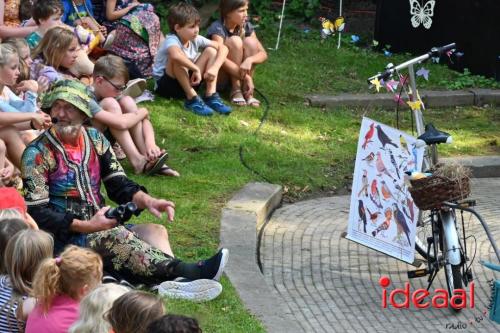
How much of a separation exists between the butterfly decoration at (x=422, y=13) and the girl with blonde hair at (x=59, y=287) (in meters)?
8.22

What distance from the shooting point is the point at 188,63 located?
9852mm

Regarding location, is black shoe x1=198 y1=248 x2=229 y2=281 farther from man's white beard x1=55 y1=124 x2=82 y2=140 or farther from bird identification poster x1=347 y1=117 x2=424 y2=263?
bird identification poster x1=347 y1=117 x2=424 y2=263

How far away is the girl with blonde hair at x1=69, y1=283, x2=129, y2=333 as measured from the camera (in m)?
4.30

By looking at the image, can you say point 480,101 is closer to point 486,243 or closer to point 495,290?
point 486,243

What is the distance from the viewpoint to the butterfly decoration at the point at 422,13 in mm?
12188

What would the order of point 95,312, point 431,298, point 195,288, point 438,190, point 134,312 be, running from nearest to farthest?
point 134,312 → point 95,312 → point 195,288 → point 438,190 → point 431,298

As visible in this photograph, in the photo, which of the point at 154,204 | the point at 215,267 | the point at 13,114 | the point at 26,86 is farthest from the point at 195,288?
the point at 26,86

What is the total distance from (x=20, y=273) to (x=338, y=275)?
8.86 feet

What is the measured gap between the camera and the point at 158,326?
3588 millimetres

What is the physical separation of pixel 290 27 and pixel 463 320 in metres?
7.31

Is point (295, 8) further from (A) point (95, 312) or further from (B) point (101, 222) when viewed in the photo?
(A) point (95, 312)

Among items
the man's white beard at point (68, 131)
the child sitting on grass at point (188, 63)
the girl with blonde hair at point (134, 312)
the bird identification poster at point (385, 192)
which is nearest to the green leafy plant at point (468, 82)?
the child sitting on grass at point (188, 63)

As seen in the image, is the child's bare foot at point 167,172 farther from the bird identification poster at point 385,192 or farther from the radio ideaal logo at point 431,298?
the radio ideaal logo at point 431,298

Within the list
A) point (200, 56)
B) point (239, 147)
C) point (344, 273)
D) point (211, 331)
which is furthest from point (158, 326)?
point (200, 56)
